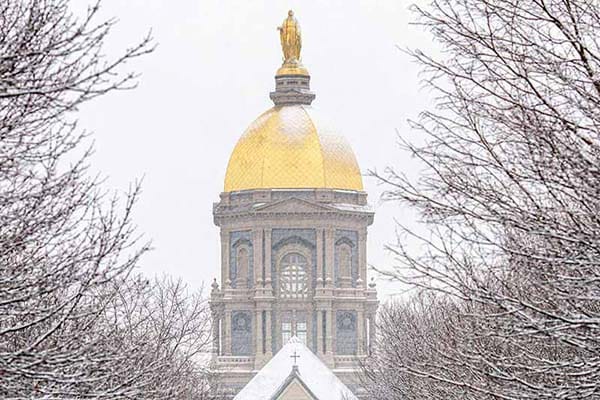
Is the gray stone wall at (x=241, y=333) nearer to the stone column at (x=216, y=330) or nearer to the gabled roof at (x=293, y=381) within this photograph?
the stone column at (x=216, y=330)

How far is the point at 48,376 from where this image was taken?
52.1ft

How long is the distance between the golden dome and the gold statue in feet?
16.0

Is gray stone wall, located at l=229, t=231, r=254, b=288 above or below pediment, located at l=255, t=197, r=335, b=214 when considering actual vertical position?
below

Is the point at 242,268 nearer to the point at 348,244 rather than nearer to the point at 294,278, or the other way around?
the point at 294,278

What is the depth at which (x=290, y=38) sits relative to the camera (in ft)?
357

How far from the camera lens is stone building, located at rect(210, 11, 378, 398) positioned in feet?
335

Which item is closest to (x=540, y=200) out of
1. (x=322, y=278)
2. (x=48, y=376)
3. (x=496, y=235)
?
(x=496, y=235)

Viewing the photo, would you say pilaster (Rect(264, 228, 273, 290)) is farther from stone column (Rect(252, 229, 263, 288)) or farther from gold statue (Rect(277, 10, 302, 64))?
gold statue (Rect(277, 10, 302, 64))

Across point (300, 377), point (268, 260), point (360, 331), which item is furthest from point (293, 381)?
point (268, 260)

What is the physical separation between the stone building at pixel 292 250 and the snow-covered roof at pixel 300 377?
54.8 feet

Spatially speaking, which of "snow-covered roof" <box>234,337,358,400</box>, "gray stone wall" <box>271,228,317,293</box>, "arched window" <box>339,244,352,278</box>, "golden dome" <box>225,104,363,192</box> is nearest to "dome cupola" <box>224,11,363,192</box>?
"golden dome" <box>225,104,363,192</box>

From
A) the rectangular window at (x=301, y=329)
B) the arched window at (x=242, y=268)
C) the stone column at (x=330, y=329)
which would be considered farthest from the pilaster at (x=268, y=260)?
the stone column at (x=330, y=329)

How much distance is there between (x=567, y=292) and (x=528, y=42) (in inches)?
72.1

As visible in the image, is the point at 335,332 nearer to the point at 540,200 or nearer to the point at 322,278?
the point at 322,278
